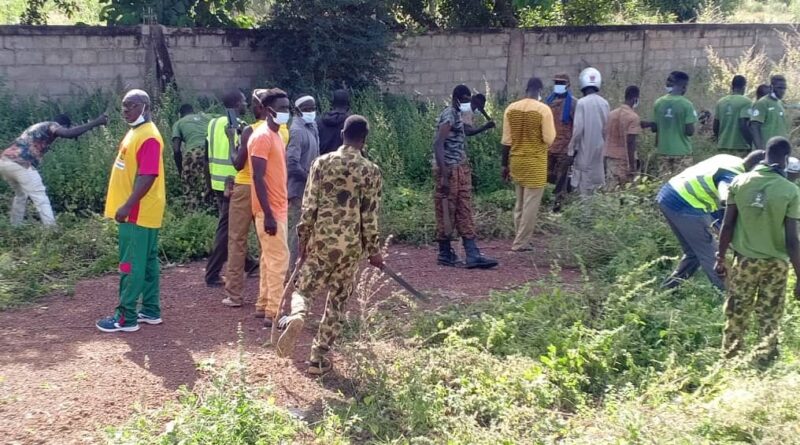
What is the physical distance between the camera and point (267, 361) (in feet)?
19.9

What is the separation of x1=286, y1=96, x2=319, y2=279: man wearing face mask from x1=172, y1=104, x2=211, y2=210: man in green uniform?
1588mm

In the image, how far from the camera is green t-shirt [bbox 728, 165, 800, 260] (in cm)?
549

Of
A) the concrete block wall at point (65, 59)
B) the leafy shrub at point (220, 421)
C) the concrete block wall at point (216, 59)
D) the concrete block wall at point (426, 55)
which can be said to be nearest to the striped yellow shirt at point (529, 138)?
the concrete block wall at point (426, 55)

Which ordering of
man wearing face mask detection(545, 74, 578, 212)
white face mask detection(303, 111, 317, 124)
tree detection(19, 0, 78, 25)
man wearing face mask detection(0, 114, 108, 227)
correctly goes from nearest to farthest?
white face mask detection(303, 111, 317, 124)
man wearing face mask detection(0, 114, 108, 227)
man wearing face mask detection(545, 74, 578, 212)
tree detection(19, 0, 78, 25)

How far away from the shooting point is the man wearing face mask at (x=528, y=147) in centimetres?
871

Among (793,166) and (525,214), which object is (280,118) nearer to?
(525,214)

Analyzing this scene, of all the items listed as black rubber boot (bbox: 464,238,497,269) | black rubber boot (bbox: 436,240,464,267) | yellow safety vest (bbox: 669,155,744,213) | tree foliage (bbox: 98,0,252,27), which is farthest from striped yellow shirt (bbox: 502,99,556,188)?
tree foliage (bbox: 98,0,252,27)

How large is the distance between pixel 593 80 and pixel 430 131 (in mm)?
2775

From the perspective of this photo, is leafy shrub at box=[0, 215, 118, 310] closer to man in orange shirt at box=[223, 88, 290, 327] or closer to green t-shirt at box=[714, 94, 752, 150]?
man in orange shirt at box=[223, 88, 290, 327]

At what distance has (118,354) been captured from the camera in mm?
6129

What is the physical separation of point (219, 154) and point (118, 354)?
2010 mm

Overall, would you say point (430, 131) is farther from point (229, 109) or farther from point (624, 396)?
point (624, 396)

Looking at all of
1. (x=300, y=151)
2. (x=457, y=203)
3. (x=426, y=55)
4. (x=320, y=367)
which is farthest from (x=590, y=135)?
(x=426, y=55)

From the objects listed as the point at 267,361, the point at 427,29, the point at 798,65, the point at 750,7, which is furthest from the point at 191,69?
the point at 750,7
